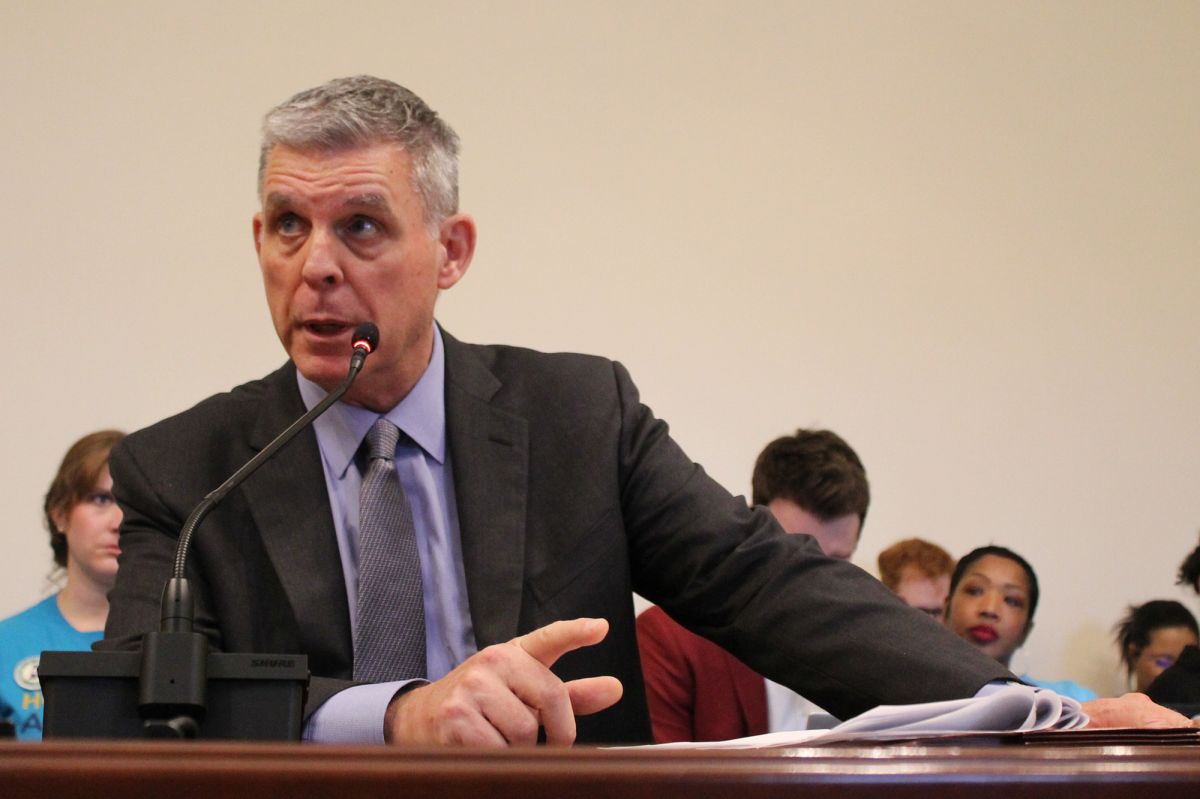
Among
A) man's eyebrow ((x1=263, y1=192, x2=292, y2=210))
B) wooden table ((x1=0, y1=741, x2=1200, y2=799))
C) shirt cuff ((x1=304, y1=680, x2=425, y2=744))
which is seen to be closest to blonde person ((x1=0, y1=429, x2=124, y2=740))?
man's eyebrow ((x1=263, y1=192, x2=292, y2=210))

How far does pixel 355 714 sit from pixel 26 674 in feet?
5.61

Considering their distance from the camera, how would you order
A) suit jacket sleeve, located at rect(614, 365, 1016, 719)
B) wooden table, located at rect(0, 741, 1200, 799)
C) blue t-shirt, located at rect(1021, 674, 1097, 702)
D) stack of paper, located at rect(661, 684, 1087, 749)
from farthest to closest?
blue t-shirt, located at rect(1021, 674, 1097, 702)
suit jacket sleeve, located at rect(614, 365, 1016, 719)
stack of paper, located at rect(661, 684, 1087, 749)
wooden table, located at rect(0, 741, 1200, 799)

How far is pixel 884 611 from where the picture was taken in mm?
1245

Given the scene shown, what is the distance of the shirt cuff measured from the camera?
99 centimetres

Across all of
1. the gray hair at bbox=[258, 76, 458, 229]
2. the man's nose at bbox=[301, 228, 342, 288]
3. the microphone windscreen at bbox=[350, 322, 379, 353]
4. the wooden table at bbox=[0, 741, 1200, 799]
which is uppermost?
the gray hair at bbox=[258, 76, 458, 229]

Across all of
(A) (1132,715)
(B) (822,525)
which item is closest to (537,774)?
(A) (1132,715)

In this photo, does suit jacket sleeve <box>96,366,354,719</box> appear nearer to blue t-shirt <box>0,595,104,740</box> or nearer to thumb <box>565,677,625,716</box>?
thumb <box>565,677,625,716</box>

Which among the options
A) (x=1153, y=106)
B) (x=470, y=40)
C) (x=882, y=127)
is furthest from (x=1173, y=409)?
(x=470, y=40)

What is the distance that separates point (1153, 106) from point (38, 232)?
269cm

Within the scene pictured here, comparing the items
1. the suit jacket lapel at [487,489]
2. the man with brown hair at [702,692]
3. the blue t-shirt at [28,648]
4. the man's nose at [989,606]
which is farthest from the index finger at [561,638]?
the man's nose at [989,606]

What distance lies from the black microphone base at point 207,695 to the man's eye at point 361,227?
70cm

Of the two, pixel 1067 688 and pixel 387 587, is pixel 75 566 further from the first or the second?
pixel 1067 688

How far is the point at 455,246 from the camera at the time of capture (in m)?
1.63

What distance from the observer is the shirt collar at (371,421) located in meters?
1.45
